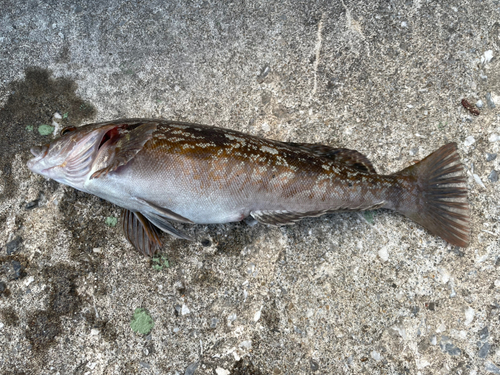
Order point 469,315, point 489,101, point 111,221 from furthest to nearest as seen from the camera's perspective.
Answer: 1. point 489,101
2. point 111,221
3. point 469,315

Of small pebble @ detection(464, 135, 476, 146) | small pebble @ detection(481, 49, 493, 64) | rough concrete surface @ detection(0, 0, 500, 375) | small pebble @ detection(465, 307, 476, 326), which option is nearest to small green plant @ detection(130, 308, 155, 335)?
rough concrete surface @ detection(0, 0, 500, 375)

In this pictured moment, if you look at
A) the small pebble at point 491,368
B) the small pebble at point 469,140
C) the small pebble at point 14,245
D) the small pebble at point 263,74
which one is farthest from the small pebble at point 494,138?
the small pebble at point 14,245

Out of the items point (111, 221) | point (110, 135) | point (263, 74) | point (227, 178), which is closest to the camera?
point (227, 178)

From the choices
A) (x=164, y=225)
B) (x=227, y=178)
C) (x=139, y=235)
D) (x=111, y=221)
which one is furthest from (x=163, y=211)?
(x=111, y=221)

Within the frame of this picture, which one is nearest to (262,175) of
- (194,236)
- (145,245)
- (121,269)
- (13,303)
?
(194,236)

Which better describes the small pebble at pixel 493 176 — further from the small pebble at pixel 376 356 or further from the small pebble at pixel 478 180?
the small pebble at pixel 376 356

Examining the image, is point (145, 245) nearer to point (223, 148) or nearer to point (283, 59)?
point (223, 148)

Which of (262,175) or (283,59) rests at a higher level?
(283,59)

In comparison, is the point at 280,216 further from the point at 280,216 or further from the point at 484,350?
the point at 484,350
